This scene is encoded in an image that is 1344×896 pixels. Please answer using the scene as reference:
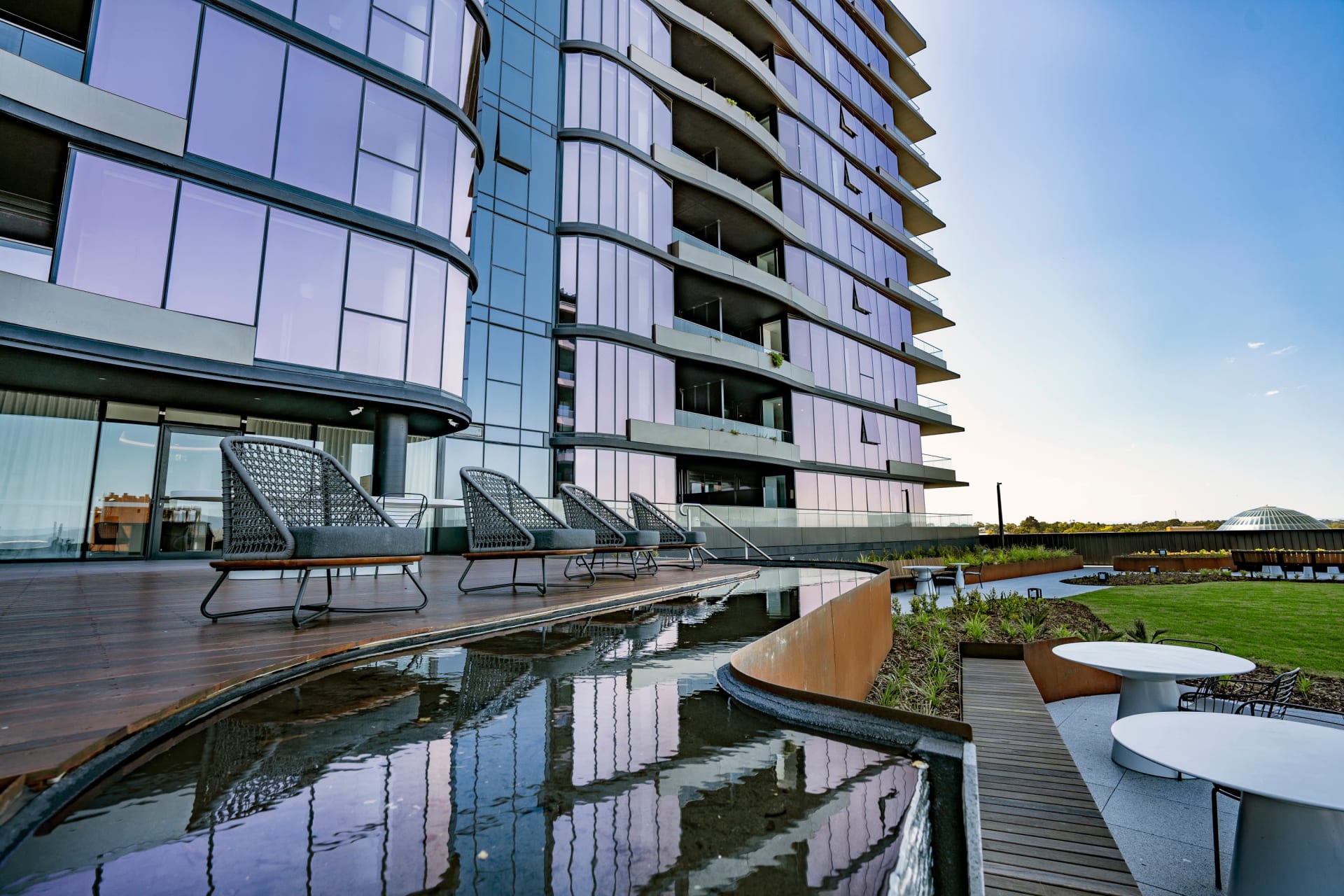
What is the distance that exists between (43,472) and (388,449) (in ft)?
16.8

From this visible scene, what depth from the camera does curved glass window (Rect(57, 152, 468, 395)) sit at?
9.12 meters

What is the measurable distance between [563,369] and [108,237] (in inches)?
403

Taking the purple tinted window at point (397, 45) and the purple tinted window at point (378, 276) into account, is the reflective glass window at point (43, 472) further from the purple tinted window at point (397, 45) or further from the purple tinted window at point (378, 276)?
the purple tinted window at point (397, 45)

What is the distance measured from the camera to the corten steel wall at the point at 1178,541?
24906mm

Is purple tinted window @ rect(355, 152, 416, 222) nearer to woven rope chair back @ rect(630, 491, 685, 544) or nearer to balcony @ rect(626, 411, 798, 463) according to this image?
woven rope chair back @ rect(630, 491, 685, 544)

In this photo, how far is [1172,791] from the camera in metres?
5.53

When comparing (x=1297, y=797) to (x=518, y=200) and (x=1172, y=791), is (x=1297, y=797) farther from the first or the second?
(x=518, y=200)

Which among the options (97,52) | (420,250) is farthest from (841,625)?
(97,52)

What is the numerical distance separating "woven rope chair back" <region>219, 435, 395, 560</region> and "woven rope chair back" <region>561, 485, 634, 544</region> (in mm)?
2495

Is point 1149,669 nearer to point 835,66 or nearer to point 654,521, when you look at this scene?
point 654,521

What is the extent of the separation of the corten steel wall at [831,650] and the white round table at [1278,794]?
5.82 ft

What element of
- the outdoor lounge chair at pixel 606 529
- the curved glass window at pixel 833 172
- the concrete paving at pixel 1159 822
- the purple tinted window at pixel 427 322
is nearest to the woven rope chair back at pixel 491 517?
the outdoor lounge chair at pixel 606 529

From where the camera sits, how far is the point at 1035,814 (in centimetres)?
382

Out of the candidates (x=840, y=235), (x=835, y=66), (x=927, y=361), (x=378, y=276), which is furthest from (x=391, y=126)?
(x=927, y=361)
